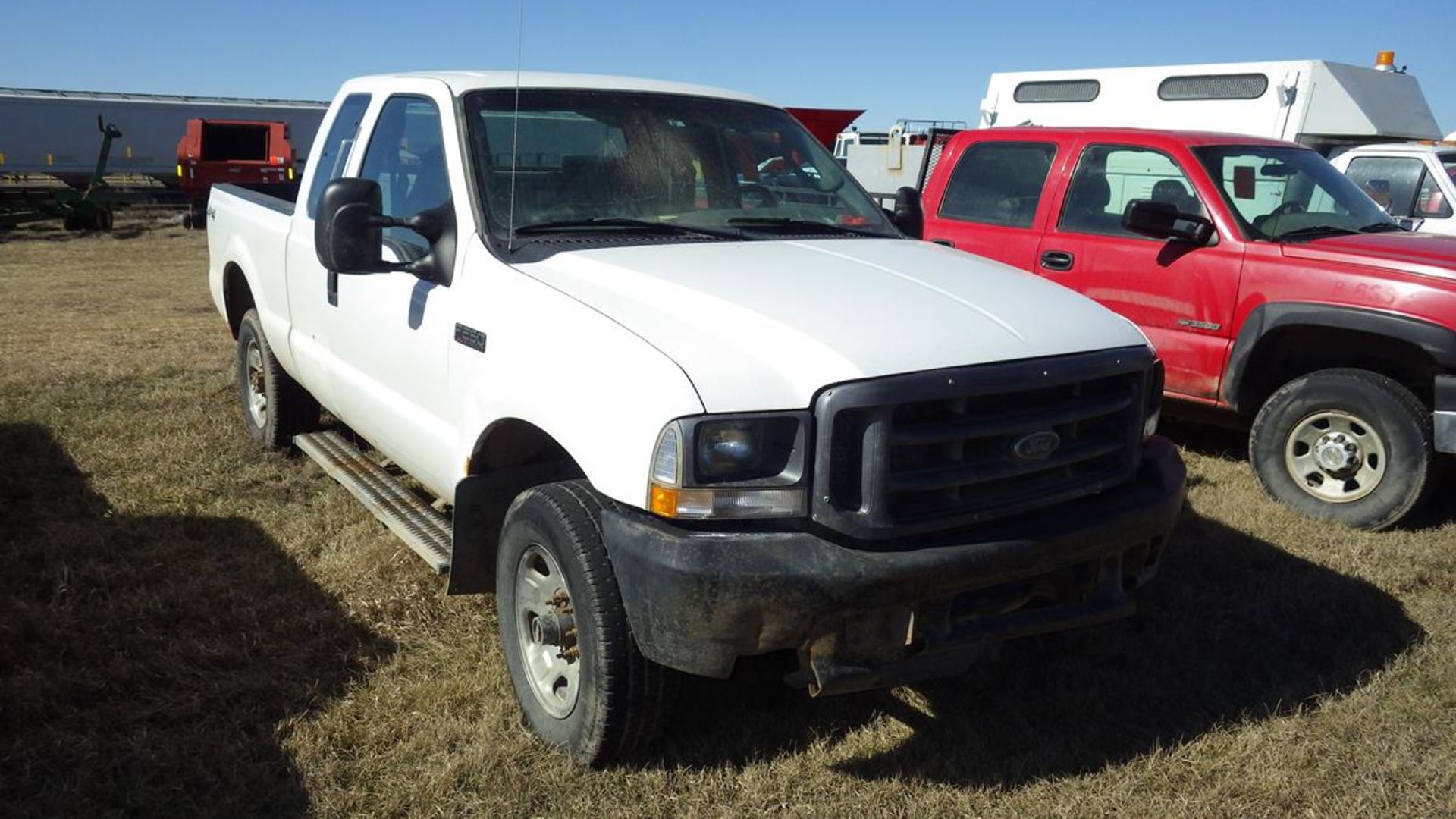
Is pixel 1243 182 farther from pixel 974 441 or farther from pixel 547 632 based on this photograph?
pixel 547 632

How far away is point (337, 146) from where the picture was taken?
4984 mm

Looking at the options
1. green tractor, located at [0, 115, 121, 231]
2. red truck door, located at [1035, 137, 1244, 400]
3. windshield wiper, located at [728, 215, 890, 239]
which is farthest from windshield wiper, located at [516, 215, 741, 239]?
green tractor, located at [0, 115, 121, 231]

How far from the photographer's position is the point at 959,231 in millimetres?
7281

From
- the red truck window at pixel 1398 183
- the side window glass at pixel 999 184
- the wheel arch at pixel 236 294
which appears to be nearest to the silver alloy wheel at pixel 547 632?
the wheel arch at pixel 236 294

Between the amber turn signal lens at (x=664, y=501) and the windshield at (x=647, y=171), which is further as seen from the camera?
the windshield at (x=647, y=171)

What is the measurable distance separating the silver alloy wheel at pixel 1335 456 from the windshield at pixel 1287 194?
3.33ft

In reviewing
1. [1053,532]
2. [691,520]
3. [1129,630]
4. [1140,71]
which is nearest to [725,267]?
[691,520]

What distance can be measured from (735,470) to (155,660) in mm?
2215

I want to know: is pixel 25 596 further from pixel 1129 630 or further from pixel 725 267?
pixel 1129 630

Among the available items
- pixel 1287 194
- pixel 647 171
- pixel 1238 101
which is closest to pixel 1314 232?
pixel 1287 194

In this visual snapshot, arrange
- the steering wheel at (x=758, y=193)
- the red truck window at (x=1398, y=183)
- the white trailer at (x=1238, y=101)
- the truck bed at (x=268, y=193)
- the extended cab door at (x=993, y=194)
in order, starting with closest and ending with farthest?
the steering wheel at (x=758, y=193), the truck bed at (x=268, y=193), the extended cab door at (x=993, y=194), the red truck window at (x=1398, y=183), the white trailer at (x=1238, y=101)

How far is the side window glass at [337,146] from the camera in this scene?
485 centimetres

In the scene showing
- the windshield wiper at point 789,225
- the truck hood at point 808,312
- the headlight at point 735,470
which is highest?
the windshield wiper at point 789,225

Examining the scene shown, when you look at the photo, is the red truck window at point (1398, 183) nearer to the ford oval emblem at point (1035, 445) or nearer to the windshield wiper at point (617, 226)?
the windshield wiper at point (617, 226)
